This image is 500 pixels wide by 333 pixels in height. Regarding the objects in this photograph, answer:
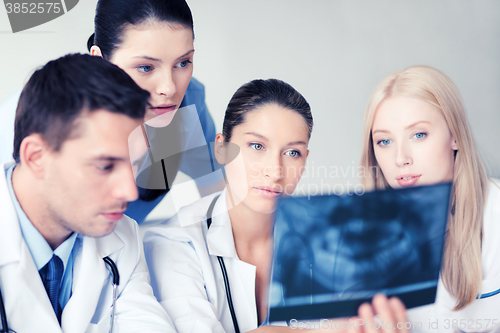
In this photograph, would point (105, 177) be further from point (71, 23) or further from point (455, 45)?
point (455, 45)

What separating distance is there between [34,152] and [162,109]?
0.34 meters

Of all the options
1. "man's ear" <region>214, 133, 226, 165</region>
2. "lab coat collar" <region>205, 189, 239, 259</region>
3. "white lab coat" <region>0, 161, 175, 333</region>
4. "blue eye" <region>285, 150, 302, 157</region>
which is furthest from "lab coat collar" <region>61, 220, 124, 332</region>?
"blue eye" <region>285, 150, 302, 157</region>

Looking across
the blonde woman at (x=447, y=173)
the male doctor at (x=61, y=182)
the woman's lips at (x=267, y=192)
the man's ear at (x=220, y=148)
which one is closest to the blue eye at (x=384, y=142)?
the blonde woman at (x=447, y=173)

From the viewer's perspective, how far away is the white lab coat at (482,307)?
1044 mm

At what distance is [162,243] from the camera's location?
0.96 meters

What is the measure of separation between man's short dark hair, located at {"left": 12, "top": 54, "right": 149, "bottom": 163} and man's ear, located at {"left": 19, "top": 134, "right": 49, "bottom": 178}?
11 mm

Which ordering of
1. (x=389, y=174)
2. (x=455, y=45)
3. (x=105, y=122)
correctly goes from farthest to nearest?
(x=455, y=45)
(x=389, y=174)
(x=105, y=122)

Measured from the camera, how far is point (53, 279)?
769mm

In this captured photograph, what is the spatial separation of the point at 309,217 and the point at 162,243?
35 centimetres

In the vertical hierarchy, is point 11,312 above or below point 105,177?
below

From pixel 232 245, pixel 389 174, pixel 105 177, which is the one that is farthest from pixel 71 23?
pixel 389 174

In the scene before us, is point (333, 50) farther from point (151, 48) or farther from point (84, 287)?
point (84, 287)

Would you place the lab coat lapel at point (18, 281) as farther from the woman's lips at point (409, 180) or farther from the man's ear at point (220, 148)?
the woman's lips at point (409, 180)

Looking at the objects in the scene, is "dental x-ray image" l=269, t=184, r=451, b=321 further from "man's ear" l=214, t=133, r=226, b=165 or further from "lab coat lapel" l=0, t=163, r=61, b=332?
"lab coat lapel" l=0, t=163, r=61, b=332
